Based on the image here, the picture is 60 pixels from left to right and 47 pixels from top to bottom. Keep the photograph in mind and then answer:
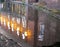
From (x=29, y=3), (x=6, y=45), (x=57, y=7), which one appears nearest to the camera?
(x=6, y=45)

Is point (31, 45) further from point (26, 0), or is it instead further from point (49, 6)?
point (26, 0)

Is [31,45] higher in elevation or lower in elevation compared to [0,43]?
lower

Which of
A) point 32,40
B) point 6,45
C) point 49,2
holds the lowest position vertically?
point 49,2

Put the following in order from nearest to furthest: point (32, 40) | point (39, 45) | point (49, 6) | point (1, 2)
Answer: point (39, 45) < point (32, 40) < point (49, 6) < point (1, 2)

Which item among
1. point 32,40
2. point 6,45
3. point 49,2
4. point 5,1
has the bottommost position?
point 5,1

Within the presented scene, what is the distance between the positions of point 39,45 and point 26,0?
70.1ft

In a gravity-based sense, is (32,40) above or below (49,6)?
above

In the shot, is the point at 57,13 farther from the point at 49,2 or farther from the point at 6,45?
the point at 6,45

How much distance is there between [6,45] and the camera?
5.29m

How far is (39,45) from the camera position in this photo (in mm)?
6594

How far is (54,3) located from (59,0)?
3.30ft

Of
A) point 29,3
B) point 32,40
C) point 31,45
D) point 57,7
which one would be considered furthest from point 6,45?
point 29,3

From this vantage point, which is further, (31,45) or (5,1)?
(5,1)

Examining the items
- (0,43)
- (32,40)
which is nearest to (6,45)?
(0,43)
